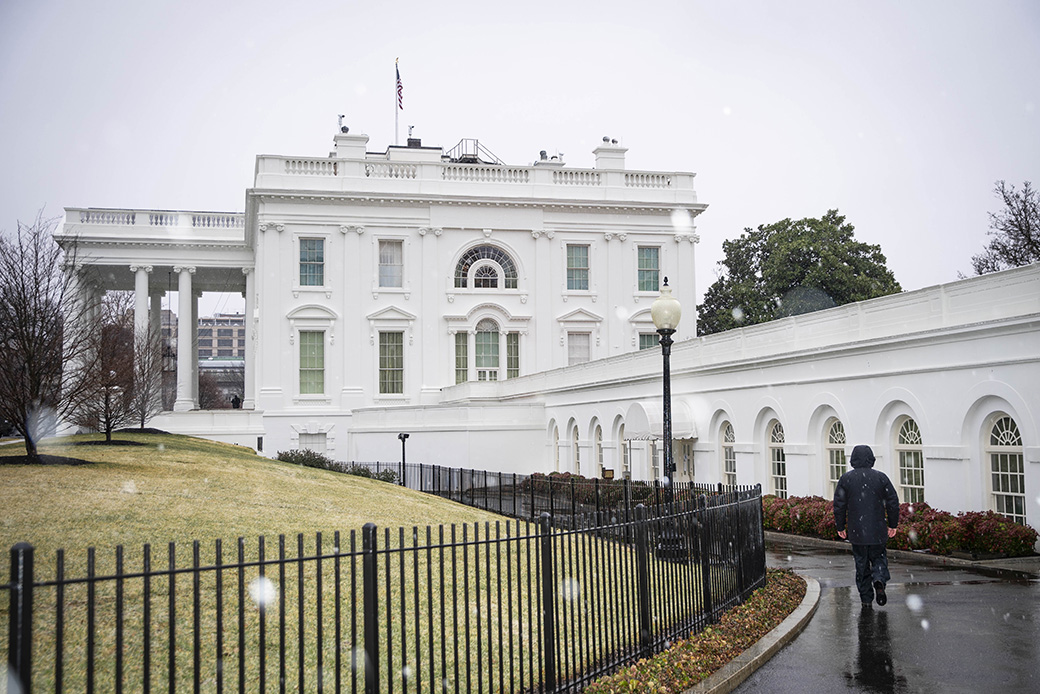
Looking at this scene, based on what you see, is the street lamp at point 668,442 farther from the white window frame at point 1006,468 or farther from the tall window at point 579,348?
the tall window at point 579,348

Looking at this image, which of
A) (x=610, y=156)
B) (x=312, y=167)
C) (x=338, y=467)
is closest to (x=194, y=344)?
(x=312, y=167)

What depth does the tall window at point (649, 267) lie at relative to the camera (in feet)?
180

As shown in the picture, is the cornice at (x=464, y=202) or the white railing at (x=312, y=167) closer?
the cornice at (x=464, y=202)

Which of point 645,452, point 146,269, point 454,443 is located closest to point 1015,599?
point 645,452

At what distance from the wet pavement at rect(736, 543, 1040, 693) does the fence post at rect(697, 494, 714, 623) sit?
38.8 inches

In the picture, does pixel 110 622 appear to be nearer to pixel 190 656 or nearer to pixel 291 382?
pixel 190 656

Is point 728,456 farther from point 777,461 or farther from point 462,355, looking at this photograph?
point 462,355

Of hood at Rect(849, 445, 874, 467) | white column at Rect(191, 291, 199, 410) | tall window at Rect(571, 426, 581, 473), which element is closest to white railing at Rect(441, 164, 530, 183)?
tall window at Rect(571, 426, 581, 473)

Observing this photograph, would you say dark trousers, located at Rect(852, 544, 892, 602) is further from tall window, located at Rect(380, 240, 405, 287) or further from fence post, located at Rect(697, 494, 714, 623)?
tall window, located at Rect(380, 240, 405, 287)

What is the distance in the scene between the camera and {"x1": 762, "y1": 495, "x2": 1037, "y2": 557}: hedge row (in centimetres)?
1656

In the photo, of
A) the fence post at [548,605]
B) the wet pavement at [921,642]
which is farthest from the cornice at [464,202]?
the fence post at [548,605]

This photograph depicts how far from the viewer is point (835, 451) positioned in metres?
23.5

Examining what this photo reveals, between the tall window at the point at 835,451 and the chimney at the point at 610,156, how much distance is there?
34.1 meters

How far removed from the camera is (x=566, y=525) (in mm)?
9016
